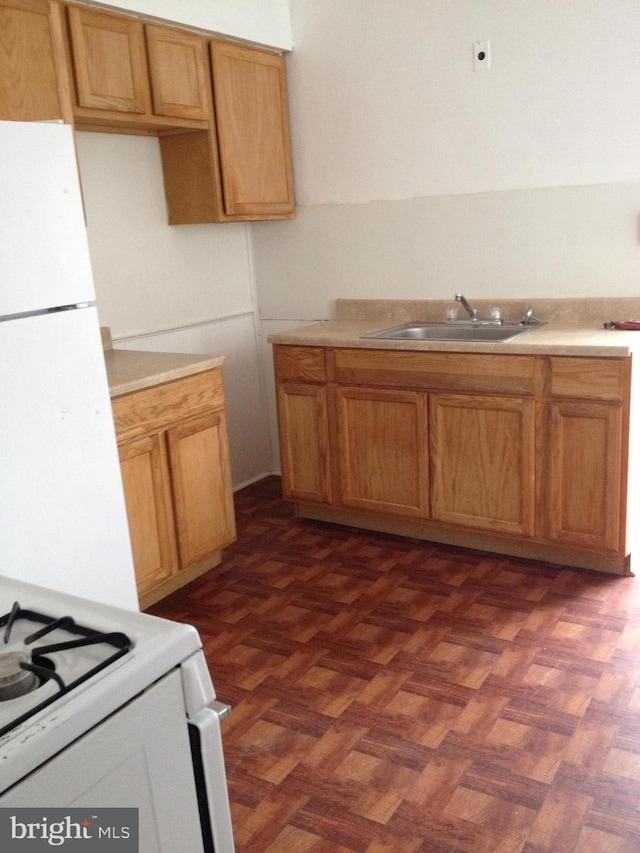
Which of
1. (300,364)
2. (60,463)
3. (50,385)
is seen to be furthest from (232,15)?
(60,463)

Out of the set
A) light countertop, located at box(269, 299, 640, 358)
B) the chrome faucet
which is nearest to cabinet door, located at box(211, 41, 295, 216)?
light countertop, located at box(269, 299, 640, 358)

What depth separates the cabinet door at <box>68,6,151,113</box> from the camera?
2762mm

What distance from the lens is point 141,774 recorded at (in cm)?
101

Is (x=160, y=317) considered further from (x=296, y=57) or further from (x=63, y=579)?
(x=63, y=579)

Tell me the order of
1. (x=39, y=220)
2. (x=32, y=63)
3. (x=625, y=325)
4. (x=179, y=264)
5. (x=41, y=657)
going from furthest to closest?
(x=179, y=264), (x=625, y=325), (x=32, y=63), (x=39, y=220), (x=41, y=657)

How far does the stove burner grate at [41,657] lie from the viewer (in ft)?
3.26

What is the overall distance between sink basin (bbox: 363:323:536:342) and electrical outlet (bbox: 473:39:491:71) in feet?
3.45

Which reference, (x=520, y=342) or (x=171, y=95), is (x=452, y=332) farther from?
(x=171, y=95)

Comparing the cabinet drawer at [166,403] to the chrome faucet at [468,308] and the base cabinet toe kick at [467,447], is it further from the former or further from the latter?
the chrome faucet at [468,308]

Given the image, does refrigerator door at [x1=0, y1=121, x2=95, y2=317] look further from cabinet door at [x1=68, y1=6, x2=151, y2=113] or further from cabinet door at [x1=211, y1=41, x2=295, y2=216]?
cabinet door at [x1=211, y1=41, x2=295, y2=216]

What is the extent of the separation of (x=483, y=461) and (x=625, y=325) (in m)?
0.73

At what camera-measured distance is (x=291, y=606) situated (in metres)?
2.89

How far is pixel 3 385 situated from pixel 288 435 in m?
1.90

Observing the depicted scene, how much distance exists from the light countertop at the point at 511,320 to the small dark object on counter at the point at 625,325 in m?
0.04
